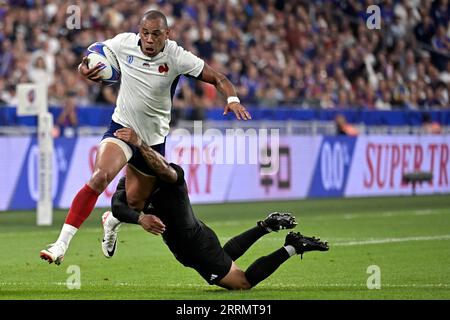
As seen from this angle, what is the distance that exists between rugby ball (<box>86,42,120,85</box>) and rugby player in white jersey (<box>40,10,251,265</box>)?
4 centimetres

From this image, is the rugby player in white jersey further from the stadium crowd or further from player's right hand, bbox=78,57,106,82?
the stadium crowd

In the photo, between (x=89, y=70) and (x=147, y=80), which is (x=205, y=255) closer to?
(x=147, y=80)

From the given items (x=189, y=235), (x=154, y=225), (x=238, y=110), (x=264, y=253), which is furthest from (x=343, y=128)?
(x=154, y=225)

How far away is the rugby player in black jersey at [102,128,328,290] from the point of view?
10.4 metres

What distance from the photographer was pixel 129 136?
415 inches

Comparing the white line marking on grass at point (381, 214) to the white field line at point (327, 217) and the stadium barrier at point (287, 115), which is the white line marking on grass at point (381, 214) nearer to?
the white field line at point (327, 217)

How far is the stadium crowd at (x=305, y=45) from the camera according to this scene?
24.8m

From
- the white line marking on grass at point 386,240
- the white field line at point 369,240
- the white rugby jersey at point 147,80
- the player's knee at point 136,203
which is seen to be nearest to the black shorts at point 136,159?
the white rugby jersey at point 147,80

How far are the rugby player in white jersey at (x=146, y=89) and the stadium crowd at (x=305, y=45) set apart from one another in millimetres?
12833

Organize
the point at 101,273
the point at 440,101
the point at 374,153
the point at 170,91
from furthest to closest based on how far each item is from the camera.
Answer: the point at 440,101
the point at 374,153
the point at 101,273
the point at 170,91

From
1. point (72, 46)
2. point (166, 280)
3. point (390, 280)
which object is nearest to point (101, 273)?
point (166, 280)

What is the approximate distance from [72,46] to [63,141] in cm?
278
